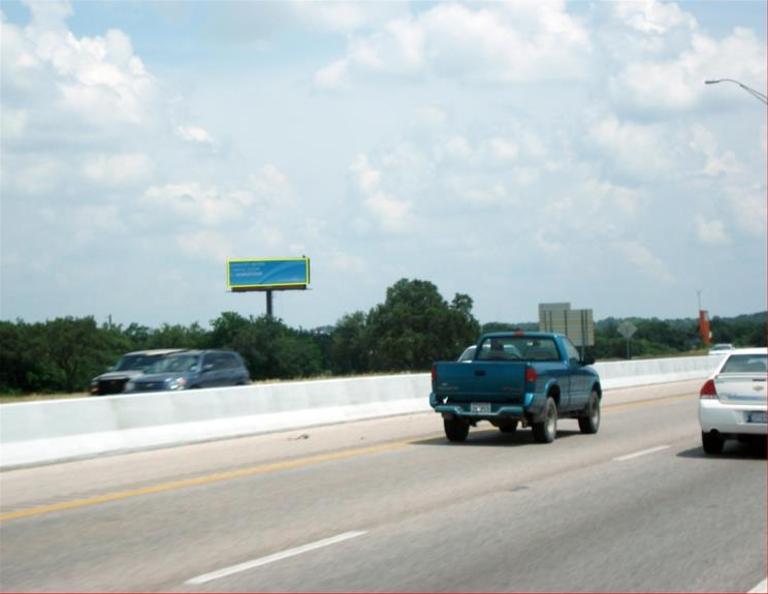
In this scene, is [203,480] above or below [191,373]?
below

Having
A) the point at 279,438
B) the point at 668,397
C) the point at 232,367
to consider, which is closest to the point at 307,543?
the point at 279,438

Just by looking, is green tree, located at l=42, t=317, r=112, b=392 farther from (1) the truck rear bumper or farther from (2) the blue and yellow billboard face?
(1) the truck rear bumper

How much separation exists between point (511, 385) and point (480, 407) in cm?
63

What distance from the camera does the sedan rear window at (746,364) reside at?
17.5 meters

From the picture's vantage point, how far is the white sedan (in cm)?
1695

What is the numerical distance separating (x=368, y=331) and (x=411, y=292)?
24.9ft

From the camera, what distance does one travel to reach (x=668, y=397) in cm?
3597

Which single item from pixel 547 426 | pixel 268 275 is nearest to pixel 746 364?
pixel 547 426

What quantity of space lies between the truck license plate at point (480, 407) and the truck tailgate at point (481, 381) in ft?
0.22

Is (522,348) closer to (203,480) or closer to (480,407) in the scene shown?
(480,407)

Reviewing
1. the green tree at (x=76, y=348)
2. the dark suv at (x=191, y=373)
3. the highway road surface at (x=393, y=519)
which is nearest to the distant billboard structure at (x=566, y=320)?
the dark suv at (x=191, y=373)

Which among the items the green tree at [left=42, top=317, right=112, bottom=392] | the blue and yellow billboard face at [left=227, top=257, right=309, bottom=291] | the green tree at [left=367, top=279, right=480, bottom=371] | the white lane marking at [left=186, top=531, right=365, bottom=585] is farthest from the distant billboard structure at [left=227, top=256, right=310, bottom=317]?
the white lane marking at [left=186, top=531, right=365, bottom=585]

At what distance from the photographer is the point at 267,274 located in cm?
9388

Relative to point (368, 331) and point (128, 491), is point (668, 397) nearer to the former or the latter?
point (128, 491)
